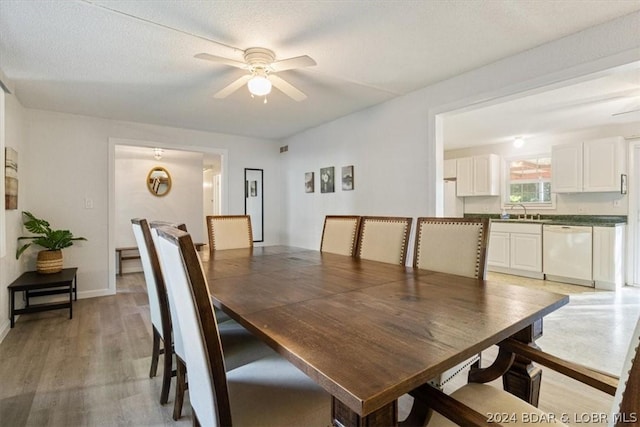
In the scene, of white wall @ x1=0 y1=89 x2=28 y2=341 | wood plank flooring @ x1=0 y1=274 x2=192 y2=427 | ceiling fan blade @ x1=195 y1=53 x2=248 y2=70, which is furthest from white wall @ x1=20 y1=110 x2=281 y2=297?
Answer: ceiling fan blade @ x1=195 y1=53 x2=248 y2=70

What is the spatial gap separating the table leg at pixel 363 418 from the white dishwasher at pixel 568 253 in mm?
4883

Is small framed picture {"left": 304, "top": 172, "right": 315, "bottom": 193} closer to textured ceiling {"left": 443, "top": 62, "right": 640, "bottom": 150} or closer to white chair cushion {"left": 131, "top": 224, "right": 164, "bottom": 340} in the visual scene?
textured ceiling {"left": 443, "top": 62, "right": 640, "bottom": 150}

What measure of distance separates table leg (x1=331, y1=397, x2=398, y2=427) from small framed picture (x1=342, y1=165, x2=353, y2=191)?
3398mm

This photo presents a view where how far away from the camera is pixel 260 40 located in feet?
7.09

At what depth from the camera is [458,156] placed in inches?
255

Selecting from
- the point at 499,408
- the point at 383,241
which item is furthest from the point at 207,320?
the point at 383,241

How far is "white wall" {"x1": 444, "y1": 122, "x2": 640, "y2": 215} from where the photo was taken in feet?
14.7

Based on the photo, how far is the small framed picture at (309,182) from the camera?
4.77 meters

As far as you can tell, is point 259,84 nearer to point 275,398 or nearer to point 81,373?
point 275,398

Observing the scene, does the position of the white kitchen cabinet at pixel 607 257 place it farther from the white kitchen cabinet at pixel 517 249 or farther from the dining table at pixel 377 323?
the dining table at pixel 377 323

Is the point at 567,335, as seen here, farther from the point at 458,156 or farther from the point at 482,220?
the point at 458,156

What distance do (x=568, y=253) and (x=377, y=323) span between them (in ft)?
15.5

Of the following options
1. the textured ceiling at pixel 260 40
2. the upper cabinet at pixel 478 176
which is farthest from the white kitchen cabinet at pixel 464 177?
the textured ceiling at pixel 260 40

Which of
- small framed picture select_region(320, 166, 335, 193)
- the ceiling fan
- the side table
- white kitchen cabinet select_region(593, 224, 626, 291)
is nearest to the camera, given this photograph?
the ceiling fan
